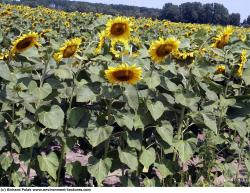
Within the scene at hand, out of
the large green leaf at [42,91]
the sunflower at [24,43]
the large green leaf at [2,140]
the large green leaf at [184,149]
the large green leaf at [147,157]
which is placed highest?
the sunflower at [24,43]

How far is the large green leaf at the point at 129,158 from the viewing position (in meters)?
3.88

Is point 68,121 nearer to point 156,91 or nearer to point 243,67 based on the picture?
point 156,91

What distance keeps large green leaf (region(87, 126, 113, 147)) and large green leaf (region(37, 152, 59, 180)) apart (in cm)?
41

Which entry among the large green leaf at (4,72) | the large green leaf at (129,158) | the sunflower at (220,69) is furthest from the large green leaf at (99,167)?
the sunflower at (220,69)

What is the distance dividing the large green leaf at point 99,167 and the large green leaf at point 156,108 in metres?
0.50

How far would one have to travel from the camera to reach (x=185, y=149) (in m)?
4.11

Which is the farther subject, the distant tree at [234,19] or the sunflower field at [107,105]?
the distant tree at [234,19]

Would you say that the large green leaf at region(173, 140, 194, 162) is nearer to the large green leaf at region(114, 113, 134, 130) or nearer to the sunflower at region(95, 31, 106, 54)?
the large green leaf at region(114, 113, 134, 130)

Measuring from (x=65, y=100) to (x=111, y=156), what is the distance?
61 cm

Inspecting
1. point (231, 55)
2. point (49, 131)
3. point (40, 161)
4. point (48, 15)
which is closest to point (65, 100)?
point (49, 131)

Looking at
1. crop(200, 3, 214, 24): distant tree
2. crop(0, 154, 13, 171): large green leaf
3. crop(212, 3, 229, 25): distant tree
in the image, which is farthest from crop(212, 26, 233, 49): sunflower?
crop(212, 3, 229, 25): distant tree

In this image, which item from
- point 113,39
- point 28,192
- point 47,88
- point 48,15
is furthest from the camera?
point 48,15

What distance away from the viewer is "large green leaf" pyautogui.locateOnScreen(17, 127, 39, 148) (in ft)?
12.1

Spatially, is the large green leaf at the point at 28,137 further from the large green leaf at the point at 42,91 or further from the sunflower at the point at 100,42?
the sunflower at the point at 100,42
